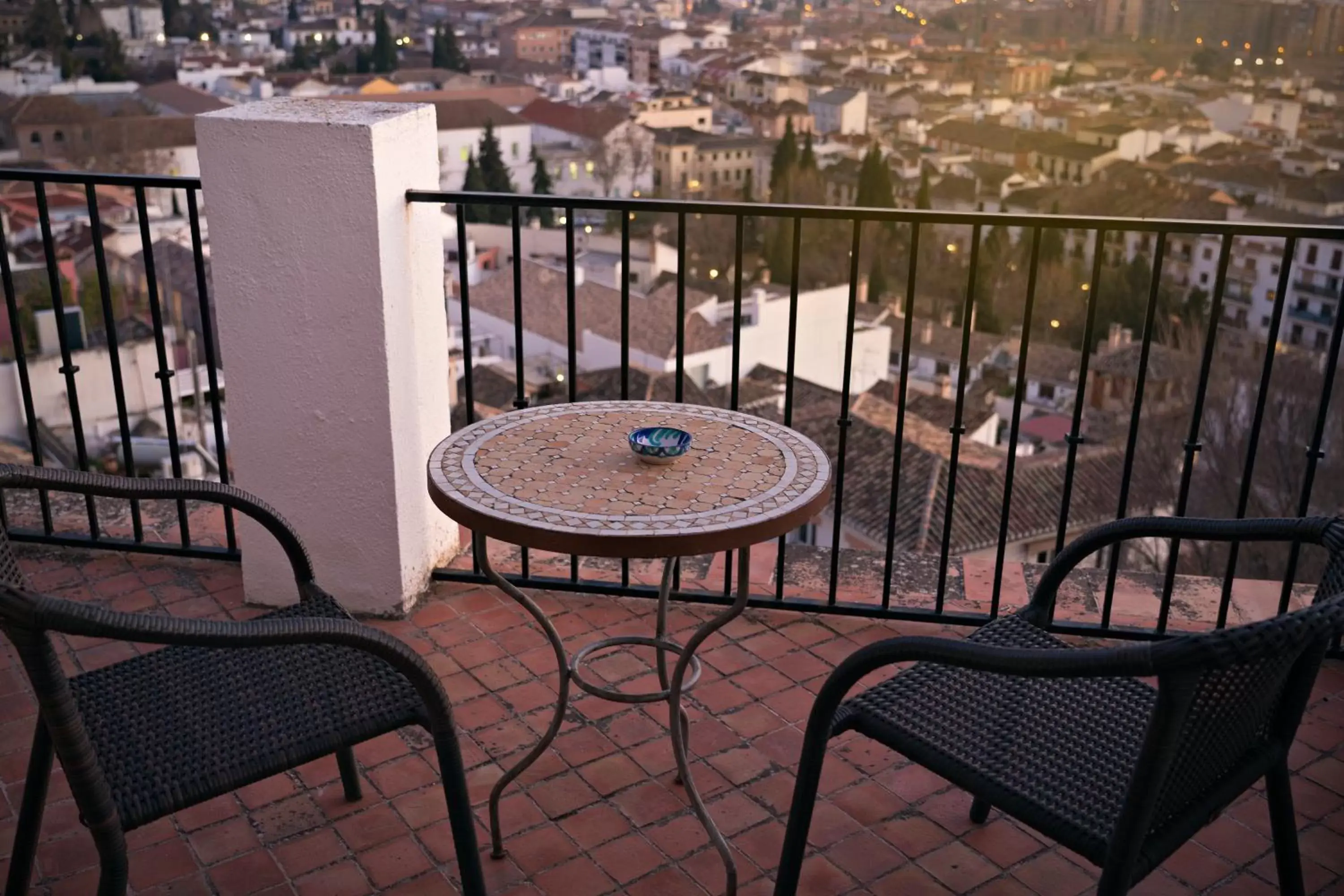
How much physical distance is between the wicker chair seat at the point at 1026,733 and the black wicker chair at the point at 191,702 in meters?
0.65

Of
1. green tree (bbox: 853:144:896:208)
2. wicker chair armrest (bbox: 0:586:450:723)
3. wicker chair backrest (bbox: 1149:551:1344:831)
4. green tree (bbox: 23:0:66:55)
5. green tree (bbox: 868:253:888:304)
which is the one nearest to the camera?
wicker chair backrest (bbox: 1149:551:1344:831)

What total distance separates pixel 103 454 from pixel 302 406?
22.5m

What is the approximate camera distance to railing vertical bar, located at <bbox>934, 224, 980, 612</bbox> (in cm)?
260

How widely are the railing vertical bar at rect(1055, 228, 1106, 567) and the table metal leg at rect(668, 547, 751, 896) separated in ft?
2.61

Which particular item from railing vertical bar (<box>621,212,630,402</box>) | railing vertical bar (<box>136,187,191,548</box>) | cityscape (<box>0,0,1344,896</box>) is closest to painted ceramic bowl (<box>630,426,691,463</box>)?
cityscape (<box>0,0,1344,896</box>)

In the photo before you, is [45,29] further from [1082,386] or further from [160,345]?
[1082,386]

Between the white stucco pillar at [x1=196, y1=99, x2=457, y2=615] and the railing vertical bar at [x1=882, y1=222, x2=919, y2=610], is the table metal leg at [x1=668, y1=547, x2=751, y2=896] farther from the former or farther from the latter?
the white stucco pillar at [x1=196, y1=99, x2=457, y2=615]

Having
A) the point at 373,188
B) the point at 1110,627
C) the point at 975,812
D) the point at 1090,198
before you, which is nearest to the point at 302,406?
the point at 373,188

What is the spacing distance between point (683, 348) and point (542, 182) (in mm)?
47887

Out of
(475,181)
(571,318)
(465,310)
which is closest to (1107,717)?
(571,318)

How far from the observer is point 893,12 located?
48594 millimetres

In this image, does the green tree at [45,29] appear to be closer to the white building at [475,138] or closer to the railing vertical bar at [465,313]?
the white building at [475,138]

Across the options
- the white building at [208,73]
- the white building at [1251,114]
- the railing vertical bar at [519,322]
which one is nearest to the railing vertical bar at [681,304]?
the railing vertical bar at [519,322]

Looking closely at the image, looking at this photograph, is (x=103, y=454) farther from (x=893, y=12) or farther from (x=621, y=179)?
(x=893, y=12)
